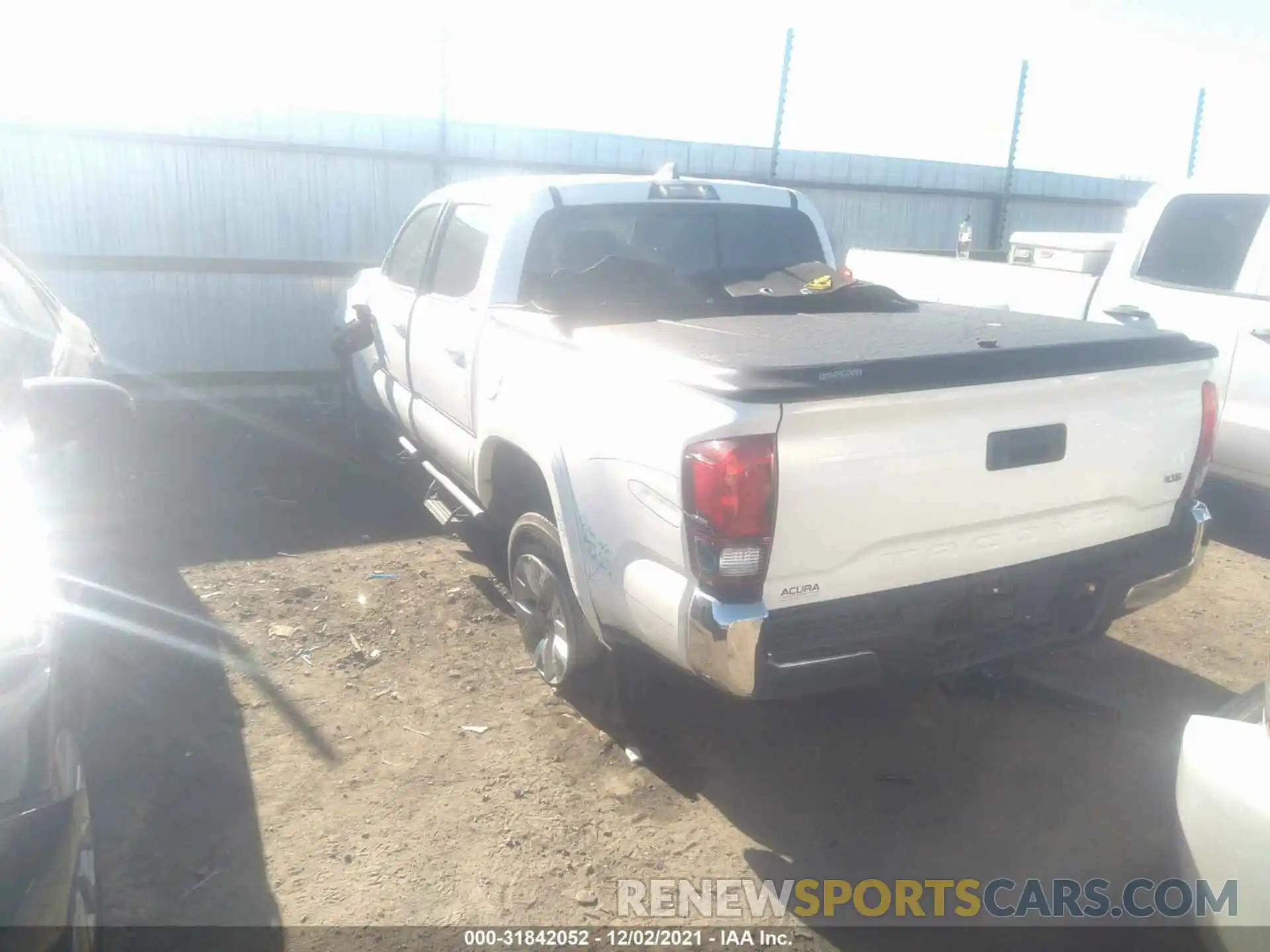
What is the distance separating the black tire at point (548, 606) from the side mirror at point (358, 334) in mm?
2306

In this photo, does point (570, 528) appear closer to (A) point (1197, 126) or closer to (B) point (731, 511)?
(B) point (731, 511)

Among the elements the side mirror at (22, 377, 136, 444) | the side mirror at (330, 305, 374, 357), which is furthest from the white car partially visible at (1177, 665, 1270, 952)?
the side mirror at (330, 305, 374, 357)

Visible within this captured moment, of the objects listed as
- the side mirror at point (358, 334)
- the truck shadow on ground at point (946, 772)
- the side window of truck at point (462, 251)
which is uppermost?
the side window of truck at point (462, 251)

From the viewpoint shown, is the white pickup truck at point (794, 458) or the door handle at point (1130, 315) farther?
the door handle at point (1130, 315)

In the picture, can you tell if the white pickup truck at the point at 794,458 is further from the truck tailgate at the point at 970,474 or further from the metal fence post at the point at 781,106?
the metal fence post at the point at 781,106

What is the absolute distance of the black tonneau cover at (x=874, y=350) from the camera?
2.70 metres

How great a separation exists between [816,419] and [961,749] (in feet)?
5.75

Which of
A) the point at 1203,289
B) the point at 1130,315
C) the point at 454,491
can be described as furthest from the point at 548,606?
the point at 1203,289

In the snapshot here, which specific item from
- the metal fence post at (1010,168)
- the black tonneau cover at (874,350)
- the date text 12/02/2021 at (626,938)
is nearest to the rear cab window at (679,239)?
the black tonneau cover at (874,350)

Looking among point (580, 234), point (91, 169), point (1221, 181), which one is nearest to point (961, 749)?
point (580, 234)

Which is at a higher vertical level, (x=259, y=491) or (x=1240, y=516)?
(x=1240, y=516)

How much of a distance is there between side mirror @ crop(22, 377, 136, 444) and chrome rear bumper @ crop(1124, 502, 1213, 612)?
332 cm

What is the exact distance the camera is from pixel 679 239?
4523 millimetres

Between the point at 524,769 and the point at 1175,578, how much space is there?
2.40 metres
